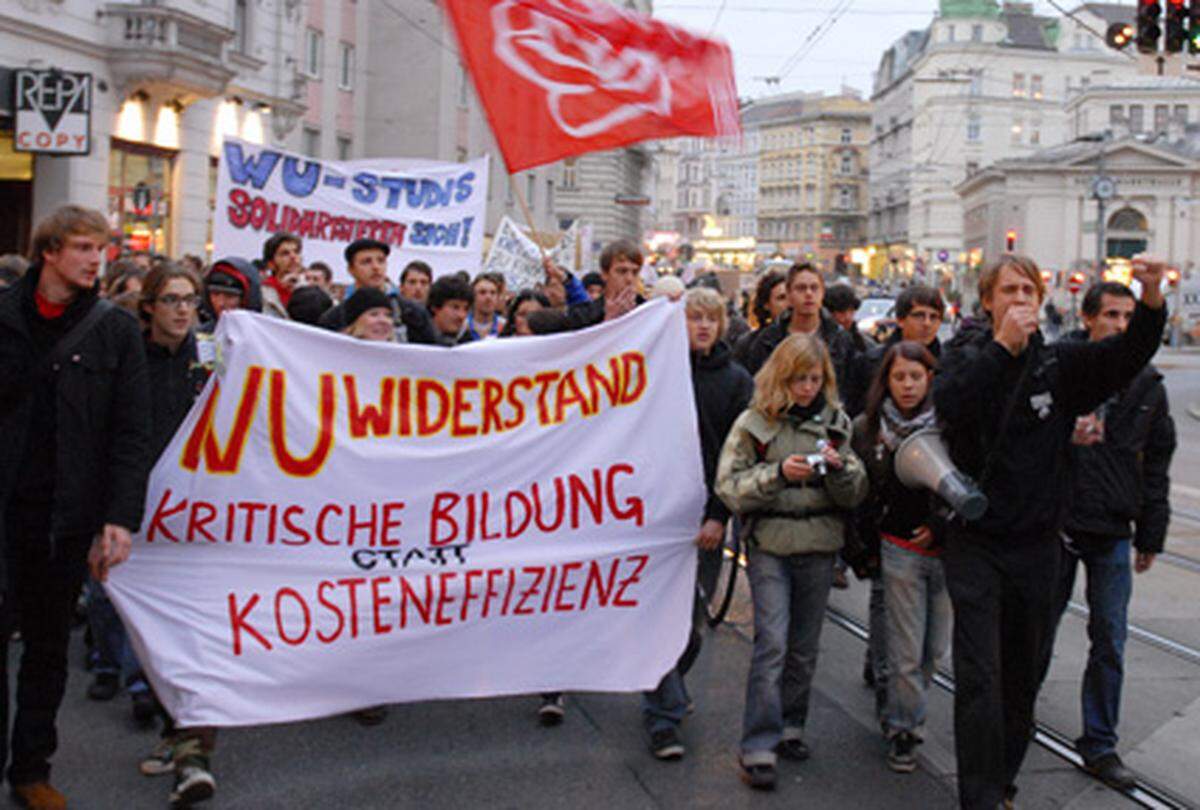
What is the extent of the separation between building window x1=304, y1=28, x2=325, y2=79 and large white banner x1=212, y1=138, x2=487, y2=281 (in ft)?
74.6

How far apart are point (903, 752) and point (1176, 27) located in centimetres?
1259

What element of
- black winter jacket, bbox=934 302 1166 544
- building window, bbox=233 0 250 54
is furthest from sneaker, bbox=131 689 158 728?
building window, bbox=233 0 250 54

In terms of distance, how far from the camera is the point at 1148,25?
51.0ft

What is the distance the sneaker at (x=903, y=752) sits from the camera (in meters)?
5.33

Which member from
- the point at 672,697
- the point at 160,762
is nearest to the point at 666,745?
the point at 672,697

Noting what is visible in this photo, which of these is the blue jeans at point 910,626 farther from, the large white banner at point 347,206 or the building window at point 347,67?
the building window at point 347,67

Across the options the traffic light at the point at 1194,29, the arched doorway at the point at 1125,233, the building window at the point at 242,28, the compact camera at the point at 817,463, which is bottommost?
the compact camera at the point at 817,463

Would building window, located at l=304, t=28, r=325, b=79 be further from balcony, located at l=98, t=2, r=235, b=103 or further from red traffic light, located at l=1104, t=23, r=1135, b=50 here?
red traffic light, located at l=1104, t=23, r=1135, b=50

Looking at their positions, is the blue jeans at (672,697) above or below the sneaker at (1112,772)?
above

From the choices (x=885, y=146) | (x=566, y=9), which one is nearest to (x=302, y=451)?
(x=566, y=9)

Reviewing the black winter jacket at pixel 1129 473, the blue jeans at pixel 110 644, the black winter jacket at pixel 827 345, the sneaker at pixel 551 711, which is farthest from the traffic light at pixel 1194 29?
the blue jeans at pixel 110 644

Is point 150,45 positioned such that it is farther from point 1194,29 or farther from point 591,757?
point 591,757

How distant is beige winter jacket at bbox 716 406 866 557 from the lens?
5137mm

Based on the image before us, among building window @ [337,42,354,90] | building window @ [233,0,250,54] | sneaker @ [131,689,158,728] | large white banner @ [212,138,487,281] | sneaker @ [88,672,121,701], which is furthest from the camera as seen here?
building window @ [337,42,354,90]
